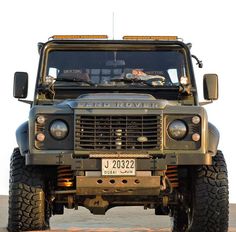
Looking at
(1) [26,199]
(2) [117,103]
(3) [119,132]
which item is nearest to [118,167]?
(3) [119,132]

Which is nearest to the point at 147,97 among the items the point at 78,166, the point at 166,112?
the point at 166,112

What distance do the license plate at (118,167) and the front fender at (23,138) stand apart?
0.90m

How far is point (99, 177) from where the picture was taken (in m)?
10.0

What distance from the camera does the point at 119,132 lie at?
10.2 meters

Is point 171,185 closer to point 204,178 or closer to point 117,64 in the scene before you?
point 204,178

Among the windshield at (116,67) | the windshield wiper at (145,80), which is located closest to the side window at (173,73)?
the windshield at (116,67)

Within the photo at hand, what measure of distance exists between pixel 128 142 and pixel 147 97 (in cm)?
75

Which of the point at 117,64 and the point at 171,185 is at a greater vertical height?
the point at 117,64

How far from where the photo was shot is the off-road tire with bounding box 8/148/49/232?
10.3 m

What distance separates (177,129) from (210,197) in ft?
2.66

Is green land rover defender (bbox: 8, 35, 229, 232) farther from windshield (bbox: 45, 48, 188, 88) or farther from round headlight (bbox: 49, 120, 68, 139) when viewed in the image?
windshield (bbox: 45, 48, 188, 88)

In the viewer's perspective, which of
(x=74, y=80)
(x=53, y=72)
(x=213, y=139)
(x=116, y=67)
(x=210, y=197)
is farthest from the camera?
(x=116, y=67)

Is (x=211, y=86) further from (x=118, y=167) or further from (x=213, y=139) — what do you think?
(x=118, y=167)

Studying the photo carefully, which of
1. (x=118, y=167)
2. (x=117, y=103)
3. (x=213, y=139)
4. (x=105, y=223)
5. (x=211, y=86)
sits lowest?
(x=105, y=223)
